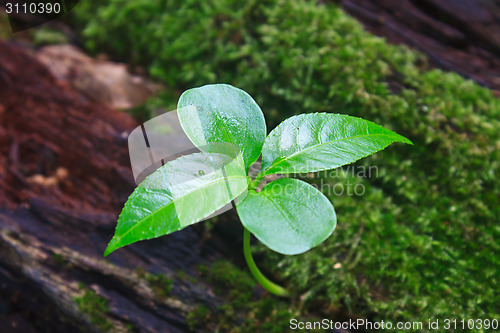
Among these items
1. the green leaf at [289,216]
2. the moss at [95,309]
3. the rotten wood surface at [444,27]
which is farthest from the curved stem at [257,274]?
the rotten wood surface at [444,27]

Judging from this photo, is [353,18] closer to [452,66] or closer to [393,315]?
[452,66]

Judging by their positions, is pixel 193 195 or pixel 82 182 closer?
pixel 193 195

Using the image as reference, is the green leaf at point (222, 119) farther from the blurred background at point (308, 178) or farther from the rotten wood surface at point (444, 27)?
the rotten wood surface at point (444, 27)

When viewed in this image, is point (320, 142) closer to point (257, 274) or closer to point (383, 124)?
point (257, 274)

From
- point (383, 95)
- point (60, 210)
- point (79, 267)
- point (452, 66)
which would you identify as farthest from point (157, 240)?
point (452, 66)

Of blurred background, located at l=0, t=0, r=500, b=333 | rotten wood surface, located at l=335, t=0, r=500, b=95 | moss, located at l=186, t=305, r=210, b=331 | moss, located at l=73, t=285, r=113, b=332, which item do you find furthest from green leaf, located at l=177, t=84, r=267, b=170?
rotten wood surface, located at l=335, t=0, r=500, b=95
